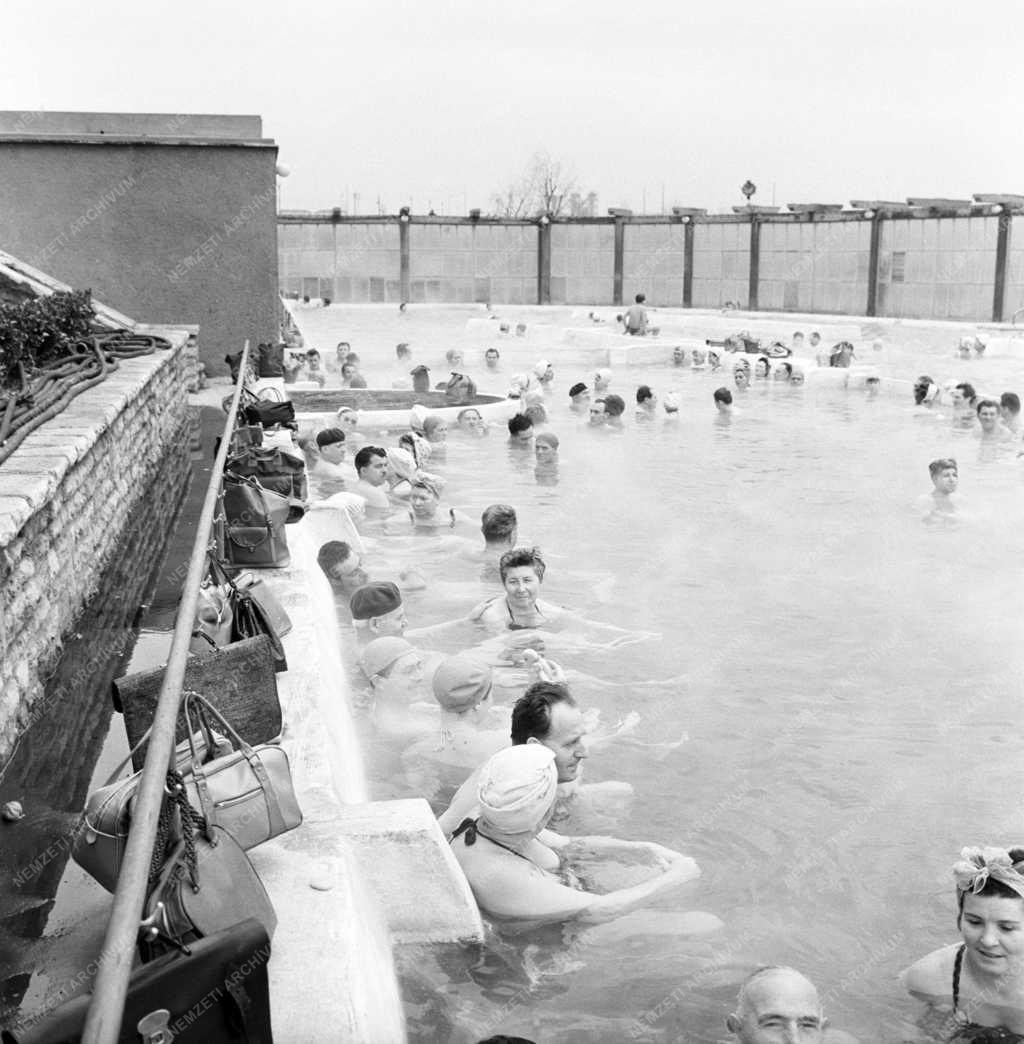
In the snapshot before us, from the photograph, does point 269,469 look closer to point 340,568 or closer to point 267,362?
point 340,568

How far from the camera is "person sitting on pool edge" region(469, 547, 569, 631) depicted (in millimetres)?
7266

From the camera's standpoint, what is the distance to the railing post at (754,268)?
3484cm

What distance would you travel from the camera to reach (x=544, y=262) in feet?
128

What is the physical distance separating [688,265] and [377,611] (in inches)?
1248

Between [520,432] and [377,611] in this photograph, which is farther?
[520,432]

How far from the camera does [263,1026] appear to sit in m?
2.22

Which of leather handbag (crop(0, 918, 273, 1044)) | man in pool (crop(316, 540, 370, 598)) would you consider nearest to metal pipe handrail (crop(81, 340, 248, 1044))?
leather handbag (crop(0, 918, 273, 1044))

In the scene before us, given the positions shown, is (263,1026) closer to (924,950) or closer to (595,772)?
(924,950)

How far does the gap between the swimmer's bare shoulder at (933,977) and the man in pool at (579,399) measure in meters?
14.9

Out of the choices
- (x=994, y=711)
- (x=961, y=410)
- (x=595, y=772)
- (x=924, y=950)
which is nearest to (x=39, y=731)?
(x=595, y=772)

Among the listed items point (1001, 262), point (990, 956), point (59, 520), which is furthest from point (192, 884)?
point (1001, 262)

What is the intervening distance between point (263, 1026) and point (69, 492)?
11.0ft

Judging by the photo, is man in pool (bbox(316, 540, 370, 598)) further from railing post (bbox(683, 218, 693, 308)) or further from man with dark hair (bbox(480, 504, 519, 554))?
railing post (bbox(683, 218, 693, 308))

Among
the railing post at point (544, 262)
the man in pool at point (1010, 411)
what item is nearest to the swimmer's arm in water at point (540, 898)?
the man in pool at point (1010, 411)
